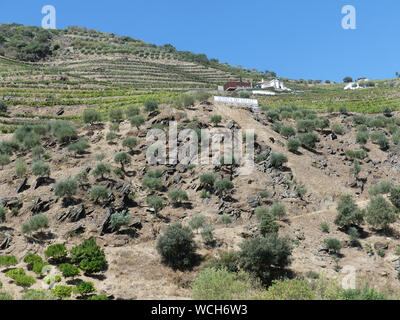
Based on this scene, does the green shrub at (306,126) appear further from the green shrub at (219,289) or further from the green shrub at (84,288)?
the green shrub at (84,288)

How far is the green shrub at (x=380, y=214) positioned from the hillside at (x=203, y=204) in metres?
0.07

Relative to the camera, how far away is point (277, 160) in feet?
100

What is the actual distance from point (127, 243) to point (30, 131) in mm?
22724

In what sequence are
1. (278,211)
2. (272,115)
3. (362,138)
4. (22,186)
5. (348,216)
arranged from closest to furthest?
(348,216)
(278,211)
(22,186)
(362,138)
(272,115)

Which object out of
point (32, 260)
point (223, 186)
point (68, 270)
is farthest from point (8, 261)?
point (223, 186)

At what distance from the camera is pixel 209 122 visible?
37.7 m

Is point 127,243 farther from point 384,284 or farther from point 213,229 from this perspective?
point 384,284

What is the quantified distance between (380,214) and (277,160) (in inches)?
384

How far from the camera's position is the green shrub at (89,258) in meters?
19.1

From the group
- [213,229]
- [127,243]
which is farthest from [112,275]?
[213,229]

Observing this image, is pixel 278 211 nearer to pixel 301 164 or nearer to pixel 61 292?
pixel 301 164

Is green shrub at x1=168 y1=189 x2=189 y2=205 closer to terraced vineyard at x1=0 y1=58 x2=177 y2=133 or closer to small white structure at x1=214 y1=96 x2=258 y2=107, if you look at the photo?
small white structure at x1=214 y1=96 x2=258 y2=107

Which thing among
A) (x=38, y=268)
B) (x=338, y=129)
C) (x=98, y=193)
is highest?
(x=338, y=129)

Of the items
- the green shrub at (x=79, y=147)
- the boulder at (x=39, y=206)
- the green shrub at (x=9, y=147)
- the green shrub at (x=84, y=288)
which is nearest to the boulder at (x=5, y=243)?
the boulder at (x=39, y=206)
